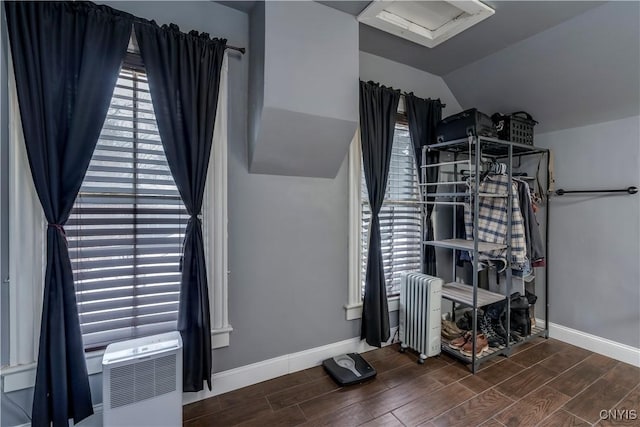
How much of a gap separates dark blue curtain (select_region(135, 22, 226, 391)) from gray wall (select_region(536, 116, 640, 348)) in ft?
9.93

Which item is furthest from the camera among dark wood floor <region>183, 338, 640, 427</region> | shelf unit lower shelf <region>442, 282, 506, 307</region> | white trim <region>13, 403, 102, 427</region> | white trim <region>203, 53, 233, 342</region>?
shelf unit lower shelf <region>442, 282, 506, 307</region>

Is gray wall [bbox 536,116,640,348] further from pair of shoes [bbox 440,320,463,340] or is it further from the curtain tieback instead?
the curtain tieback

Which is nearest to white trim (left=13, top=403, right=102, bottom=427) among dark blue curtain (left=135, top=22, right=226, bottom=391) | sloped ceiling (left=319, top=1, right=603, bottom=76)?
dark blue curtain (left=135, top=22, right=226, bottom=391)

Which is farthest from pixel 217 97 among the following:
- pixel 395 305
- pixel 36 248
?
pixel 395 305

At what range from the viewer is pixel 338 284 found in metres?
2.32

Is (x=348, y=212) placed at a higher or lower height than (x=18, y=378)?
higher

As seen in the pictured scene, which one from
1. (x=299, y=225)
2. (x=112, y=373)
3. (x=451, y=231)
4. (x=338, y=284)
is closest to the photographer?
(x=112, y=373)

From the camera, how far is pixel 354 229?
2350 mm

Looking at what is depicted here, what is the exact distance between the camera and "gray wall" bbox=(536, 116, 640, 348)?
2.32 meters

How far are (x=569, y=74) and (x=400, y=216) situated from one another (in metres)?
1.65

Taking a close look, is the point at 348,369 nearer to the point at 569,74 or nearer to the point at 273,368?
the point at 273,368

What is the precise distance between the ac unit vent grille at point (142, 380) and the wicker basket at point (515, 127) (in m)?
2.89

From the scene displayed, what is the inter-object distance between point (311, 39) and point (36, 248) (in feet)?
6.10

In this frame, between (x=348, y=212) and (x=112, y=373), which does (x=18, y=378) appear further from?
(x=348, y=212)
